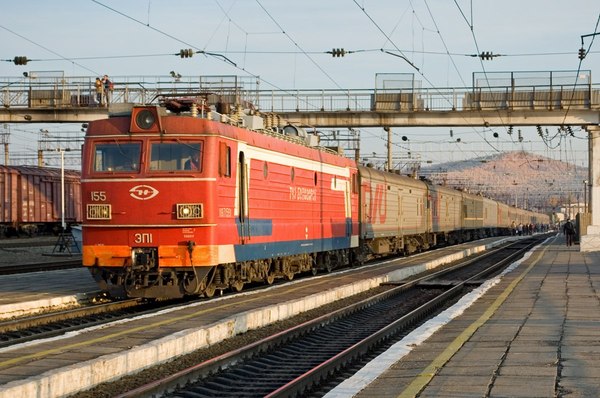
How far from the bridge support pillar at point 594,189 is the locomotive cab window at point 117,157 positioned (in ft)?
94.8

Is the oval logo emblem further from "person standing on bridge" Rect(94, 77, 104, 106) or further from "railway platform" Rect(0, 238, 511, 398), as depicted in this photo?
"person standing on bridge" Rect(94, 77, 104, 106)

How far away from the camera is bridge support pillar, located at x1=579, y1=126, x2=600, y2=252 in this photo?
42.2 meters

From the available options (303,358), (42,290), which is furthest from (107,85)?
(303,358)

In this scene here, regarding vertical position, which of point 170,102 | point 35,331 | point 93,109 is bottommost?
point 35,331

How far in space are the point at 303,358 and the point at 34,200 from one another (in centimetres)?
4196

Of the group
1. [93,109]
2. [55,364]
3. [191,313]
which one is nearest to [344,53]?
[93,109]

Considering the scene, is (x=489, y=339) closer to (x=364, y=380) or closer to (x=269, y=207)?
(x=364, y=380)

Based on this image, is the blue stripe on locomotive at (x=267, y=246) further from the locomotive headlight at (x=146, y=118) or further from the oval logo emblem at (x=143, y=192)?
the locomotive headlight at (x=146, y=118)

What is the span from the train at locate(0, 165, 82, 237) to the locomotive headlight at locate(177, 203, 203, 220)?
33714 millimetres

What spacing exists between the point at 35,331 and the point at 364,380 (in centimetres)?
726

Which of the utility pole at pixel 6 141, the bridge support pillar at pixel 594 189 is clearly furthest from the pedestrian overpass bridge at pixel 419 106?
the utility pole at pixel 6 141

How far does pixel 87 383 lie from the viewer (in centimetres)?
985

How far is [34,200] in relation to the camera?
52.2 meters

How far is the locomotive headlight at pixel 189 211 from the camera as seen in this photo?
58.2ft
